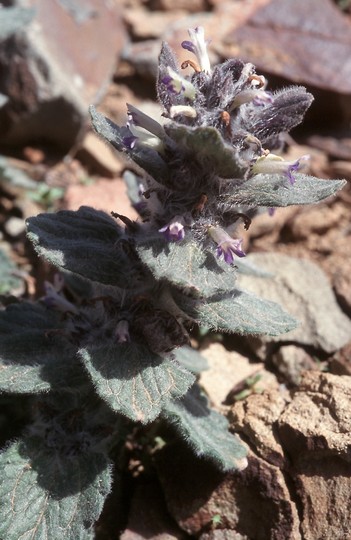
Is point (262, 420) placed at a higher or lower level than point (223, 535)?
higher

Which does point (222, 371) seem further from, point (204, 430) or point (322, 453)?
point (322, 453)

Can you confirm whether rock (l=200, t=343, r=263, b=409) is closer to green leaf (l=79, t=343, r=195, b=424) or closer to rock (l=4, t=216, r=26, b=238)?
green leaf (l=79, t=343, r=195, b=424)

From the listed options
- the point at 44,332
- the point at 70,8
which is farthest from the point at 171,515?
the point at 70,8

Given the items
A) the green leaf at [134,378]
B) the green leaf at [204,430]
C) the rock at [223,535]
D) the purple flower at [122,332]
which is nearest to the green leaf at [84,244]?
the purple flower at [122,332]

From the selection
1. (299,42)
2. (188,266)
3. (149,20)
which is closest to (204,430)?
(188,266)

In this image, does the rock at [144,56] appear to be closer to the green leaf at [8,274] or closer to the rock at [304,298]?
the rock at [304,298]

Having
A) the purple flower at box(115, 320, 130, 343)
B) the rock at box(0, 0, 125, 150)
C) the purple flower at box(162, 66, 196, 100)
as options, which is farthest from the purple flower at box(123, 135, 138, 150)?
the rock at box(0, 0, 125, 150)
